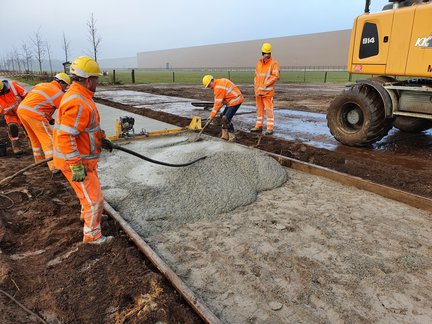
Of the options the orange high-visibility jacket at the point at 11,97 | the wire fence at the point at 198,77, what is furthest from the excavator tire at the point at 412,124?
the orange high-visibility jacket at the point at 11,97

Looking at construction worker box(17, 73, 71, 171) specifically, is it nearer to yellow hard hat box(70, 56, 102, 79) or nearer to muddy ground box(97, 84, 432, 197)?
yellow hard hat box(70, 56, 102, 79)

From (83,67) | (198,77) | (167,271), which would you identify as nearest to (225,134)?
(83,67)

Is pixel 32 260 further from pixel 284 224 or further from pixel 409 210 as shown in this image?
pixel 409 210

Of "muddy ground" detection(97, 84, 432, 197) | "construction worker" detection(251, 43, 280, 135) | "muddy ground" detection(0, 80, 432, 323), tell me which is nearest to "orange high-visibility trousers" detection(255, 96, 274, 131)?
"construction worker" detection(251, 43, 280, 135)

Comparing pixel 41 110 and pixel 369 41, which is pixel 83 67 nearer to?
pixel 41 110

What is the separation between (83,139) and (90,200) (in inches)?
23.4

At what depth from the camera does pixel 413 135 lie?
8.15 meters

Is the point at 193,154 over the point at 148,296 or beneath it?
over

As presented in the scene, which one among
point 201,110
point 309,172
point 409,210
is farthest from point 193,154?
point 201,110

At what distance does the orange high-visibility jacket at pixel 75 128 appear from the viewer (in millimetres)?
2936

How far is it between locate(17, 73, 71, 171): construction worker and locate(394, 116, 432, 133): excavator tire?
7.39m

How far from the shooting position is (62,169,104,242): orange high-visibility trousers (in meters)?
3.23

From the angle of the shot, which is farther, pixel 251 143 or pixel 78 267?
pixel 251 143

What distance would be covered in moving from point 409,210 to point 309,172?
1650 mm
